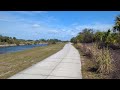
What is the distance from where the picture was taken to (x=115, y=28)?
1321 inches

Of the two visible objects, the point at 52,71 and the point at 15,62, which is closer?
the point at 52,71

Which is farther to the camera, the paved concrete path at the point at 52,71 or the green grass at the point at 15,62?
the green grass at the point at 15,62

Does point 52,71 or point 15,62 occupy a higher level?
point 52,71

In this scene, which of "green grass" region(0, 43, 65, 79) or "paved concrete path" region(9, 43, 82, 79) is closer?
"paved concrete path" region(9, 43, 82, 79)
